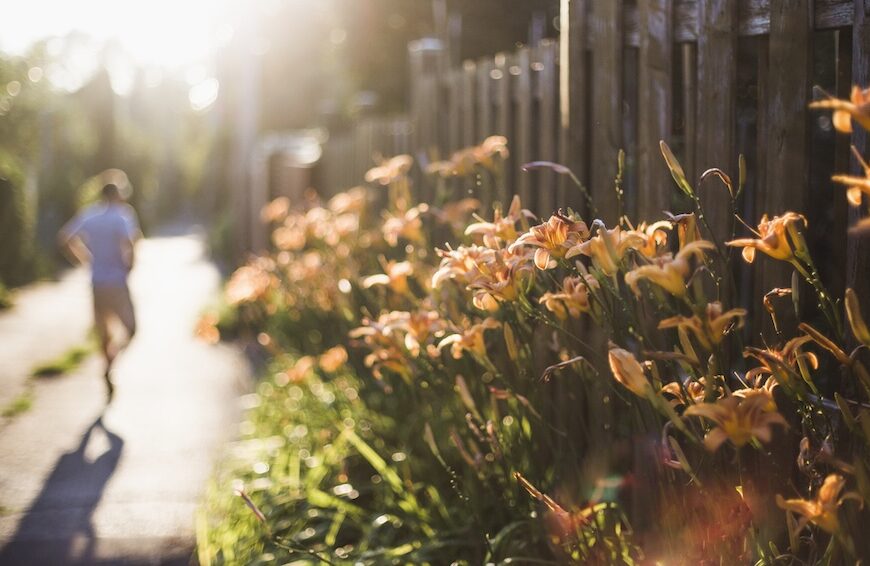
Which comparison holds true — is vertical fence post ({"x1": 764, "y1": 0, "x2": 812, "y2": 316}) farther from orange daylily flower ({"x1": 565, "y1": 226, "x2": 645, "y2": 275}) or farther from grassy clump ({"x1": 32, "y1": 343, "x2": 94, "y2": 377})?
grassy clump ({"x1": 32, "y1": 343, "x2": 94, "y2": 377})

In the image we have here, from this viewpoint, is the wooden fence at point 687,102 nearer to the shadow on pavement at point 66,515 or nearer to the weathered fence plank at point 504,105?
the weathered fence plank at point 504,105

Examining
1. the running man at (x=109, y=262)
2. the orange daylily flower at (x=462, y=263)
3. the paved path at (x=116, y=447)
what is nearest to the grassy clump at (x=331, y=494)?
the paved path at (x=116, y=447)

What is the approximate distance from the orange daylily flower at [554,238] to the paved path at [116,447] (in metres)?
2.51

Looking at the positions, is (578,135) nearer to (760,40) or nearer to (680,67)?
(680,67)

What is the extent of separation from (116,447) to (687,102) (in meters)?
4.14

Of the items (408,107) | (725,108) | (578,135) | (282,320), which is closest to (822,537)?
(725,108)

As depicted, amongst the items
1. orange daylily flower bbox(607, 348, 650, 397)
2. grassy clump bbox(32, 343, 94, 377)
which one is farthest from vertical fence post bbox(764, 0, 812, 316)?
grassy clump bbox(32, 343, 94, 377)

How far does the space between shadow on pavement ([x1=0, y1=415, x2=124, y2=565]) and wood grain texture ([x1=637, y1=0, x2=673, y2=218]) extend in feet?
8.53

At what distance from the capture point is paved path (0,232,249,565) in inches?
171

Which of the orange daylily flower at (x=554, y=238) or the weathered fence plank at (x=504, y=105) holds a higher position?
the weathered fence plank at (x=504, y=105)

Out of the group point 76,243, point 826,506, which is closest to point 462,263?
point 826,506

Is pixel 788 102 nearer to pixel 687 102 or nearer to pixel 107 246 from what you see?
pixel 687 102

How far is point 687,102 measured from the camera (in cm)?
295

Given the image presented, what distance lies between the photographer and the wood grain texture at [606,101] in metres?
3.29
